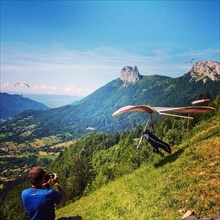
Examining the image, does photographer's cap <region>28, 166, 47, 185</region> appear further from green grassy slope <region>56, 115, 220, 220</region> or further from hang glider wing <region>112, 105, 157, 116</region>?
hang glider wing <region>112, 105, 157, 116</region>

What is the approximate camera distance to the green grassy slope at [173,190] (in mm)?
15828

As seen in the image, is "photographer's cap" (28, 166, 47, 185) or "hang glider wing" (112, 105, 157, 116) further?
"hang glider wing" (112, 105, 157, 116)

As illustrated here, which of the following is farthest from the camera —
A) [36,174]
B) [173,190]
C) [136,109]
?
[136,109]

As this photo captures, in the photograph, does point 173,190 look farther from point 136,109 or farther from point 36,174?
point 36,174

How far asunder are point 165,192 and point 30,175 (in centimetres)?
1195

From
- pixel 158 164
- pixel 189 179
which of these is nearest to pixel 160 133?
pixel 158 164

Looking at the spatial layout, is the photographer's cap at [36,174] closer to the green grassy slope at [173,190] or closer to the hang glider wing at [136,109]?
the green grassy slope at [173,190]

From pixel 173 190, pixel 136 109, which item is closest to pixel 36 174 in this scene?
pixel 173 190

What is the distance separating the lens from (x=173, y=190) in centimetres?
1897

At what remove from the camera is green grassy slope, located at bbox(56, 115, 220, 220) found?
1583 centimetres

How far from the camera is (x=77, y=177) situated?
9831 cm

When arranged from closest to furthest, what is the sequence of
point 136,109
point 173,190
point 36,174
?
point 36,174, point 173,190, point 136,109

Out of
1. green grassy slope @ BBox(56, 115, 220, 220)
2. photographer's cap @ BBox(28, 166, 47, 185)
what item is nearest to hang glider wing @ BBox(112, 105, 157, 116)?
green grassy slope @ BBox(56, 115, 220, 220)

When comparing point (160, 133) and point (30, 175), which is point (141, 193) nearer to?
point (30, 175)
